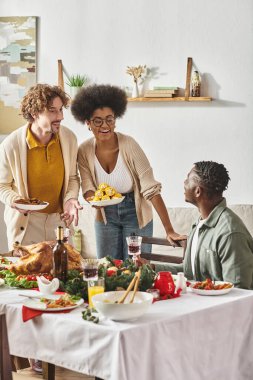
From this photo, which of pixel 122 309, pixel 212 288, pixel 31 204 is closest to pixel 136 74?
pixel 31 204

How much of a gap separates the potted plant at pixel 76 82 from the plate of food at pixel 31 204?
2209 millimetres

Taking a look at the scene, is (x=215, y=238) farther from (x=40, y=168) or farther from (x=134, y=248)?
(x=40, y=168)

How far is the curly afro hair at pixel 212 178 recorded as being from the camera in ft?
10.6

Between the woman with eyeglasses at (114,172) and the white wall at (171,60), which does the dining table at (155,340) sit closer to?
the woman with eyeglasses at (114,172)

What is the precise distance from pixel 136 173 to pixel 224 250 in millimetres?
1115

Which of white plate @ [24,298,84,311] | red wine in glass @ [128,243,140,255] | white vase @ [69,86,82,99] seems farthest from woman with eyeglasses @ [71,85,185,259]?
white vase @ [69,86,82,99]

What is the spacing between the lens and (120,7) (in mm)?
5797

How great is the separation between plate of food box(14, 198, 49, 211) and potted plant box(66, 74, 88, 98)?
2.21 meters

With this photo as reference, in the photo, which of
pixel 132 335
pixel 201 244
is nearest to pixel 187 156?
pixel 201 244

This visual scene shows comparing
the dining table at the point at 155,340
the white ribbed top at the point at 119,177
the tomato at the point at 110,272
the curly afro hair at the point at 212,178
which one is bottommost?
the dining table at the point at 155,340

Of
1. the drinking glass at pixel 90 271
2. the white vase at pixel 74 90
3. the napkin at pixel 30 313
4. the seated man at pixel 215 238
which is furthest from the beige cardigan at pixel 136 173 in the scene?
the white vase at pixel 74 90

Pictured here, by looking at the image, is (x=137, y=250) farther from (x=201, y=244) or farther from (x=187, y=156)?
(x=187, y=156)

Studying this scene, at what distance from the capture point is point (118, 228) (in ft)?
13.5

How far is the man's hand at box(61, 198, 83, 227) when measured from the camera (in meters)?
3.84
